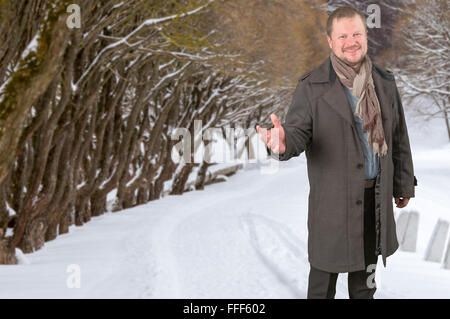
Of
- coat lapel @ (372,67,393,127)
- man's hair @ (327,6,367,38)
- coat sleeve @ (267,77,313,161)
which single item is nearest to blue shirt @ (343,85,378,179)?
coat lapel @ (372,67,393,127)

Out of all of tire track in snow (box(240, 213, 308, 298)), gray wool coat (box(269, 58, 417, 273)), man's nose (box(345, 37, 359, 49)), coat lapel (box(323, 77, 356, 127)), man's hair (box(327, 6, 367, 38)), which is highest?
man's hair (box(327, 6, 367, 38))

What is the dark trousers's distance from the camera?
3279 millimetres

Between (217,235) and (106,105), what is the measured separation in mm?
4286

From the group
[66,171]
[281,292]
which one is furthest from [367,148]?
[66,171]

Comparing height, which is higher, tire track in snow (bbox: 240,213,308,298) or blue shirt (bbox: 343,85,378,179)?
blue shirt (bbox: 343,85,378,179)

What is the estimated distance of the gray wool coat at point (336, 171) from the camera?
3.21 meters

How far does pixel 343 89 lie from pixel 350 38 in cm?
31

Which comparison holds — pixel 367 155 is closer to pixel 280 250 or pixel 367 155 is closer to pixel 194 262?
pixel 194 262

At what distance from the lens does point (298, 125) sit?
320 centimetres

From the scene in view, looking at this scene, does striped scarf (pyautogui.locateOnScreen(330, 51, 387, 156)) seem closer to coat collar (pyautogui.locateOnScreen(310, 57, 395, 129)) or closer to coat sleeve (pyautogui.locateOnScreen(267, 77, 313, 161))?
coat collar (pyautogui.locateOnScreen(310, 57, 395, 129))

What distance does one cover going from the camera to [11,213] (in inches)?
320

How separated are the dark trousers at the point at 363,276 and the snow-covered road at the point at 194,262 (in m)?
2.01

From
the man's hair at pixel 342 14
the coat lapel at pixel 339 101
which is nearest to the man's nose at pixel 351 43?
the man's hair at pixel 342 14

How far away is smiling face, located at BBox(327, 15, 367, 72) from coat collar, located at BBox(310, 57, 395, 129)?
0.15 metres
